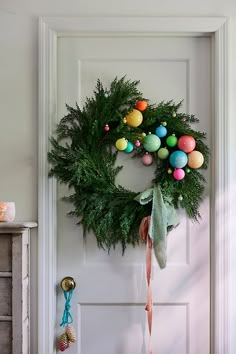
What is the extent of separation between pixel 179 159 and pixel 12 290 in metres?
0.86

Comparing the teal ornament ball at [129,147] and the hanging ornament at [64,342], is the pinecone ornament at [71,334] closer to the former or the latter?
the hanging ornament at [64,342]

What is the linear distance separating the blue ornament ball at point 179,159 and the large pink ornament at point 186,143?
23 mm

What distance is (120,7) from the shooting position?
1933 mm

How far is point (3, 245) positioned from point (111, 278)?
0.50m

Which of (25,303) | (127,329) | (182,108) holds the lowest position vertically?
(127,329)

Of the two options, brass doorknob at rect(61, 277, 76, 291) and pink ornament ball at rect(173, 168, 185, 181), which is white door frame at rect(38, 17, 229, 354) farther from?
pink ornament ball at rect(173, 168, 185, 181)

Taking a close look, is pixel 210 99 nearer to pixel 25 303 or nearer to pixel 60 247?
pixel 60 247

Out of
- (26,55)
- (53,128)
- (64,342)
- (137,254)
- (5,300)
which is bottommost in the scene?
(64,342)

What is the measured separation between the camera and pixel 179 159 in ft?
6.03

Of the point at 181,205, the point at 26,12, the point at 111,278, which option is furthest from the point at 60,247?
the point at 26,12

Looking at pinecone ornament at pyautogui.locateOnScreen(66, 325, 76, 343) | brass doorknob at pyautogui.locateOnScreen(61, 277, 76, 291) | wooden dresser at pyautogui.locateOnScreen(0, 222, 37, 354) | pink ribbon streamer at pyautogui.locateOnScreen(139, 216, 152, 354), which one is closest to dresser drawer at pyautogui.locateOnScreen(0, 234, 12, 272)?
wooden dresser at pyautogui.locateOnScreen(0, 222, 37, 354)

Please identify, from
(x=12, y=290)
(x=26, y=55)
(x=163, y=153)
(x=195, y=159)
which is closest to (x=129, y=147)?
(x=163, y=153)

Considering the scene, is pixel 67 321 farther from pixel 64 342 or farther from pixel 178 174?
pixel 178 174

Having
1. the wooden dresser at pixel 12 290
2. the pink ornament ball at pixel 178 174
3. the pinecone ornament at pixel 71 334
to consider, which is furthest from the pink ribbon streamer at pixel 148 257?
the wooden dresser at pixel 12 290
